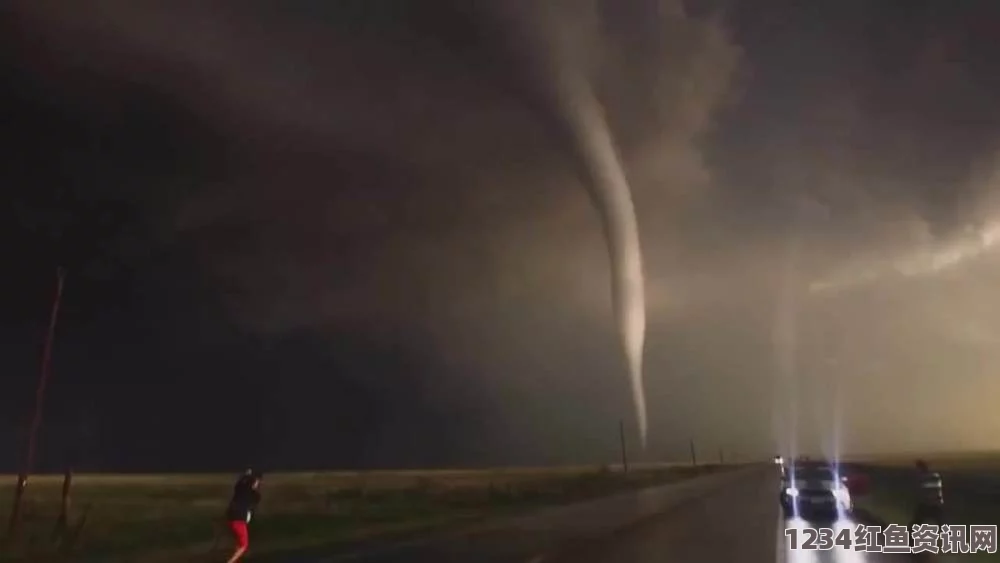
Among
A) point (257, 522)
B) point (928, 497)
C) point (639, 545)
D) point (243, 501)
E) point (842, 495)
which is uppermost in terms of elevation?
point (928, 497)

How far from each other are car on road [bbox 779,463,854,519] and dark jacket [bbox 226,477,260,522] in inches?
666

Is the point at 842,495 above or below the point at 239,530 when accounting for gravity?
above

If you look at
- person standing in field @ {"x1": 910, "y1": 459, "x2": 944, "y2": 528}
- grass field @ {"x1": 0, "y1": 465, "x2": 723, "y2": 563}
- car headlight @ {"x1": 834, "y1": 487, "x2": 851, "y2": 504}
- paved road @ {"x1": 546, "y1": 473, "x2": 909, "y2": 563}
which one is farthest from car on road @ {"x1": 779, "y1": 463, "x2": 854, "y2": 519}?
grass field @ {"x1": 0, "y1": 465, "x2": 723, "y2": 563}

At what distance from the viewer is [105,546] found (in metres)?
21.8

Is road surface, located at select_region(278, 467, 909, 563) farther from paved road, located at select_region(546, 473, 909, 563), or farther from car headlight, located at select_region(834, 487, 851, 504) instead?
car headlight, located at select_region(834, 487, 851, 504)

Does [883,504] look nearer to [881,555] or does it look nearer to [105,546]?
[881,555]

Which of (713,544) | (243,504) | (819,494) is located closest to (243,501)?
(243,504)

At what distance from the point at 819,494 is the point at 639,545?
9.79 metres

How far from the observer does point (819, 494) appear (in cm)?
2627

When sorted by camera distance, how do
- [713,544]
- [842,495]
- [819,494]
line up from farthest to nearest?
[819,494] → [842,495] → [713,544]

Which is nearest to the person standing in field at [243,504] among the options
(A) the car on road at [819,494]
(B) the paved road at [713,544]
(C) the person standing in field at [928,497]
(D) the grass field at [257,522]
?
(D) the grass field at [257,522]

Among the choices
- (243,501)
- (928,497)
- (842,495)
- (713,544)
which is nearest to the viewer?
(243,501)

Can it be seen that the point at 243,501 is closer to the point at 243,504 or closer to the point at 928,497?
the point at 243,504

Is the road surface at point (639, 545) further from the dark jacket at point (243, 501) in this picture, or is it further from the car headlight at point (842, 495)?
the dark jacket at point (243, 501)
